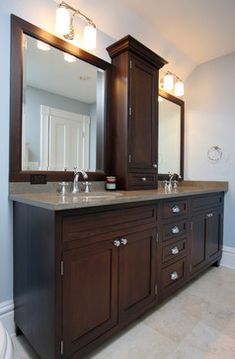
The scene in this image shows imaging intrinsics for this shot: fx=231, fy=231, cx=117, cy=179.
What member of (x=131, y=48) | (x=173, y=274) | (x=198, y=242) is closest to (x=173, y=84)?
(x=131, y=48)

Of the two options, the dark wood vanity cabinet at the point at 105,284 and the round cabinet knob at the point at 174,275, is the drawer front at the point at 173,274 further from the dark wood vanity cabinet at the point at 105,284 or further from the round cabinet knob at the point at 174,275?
the dark wood vanity cabinet at the point at 105,284

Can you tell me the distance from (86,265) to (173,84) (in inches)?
92.4

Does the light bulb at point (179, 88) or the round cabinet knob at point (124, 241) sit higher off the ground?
the light bulb at point (179, 88)

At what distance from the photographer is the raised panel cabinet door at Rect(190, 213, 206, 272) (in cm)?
209

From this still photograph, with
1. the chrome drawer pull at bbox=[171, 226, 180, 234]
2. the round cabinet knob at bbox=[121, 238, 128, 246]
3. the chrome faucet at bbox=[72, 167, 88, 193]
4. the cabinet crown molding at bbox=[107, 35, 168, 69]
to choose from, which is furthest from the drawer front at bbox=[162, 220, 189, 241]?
the cabinet crown molding at bbox=[107, 35, 168, 69]

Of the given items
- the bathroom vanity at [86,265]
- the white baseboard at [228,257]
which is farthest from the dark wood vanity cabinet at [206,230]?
the bathroom vanity at [86,265]

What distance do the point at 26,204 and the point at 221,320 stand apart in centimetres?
154

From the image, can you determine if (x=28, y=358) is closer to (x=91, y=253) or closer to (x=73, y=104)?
(x=91, y=253)

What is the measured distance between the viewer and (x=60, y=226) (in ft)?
3.48

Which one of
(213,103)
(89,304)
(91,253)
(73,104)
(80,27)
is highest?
(80,27)

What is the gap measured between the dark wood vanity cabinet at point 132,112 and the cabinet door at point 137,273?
0.56 meters

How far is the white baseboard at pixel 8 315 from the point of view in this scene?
1395 mm

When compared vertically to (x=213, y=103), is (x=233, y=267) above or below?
below

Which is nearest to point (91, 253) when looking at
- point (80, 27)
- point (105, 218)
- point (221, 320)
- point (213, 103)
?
point (105, 218)
